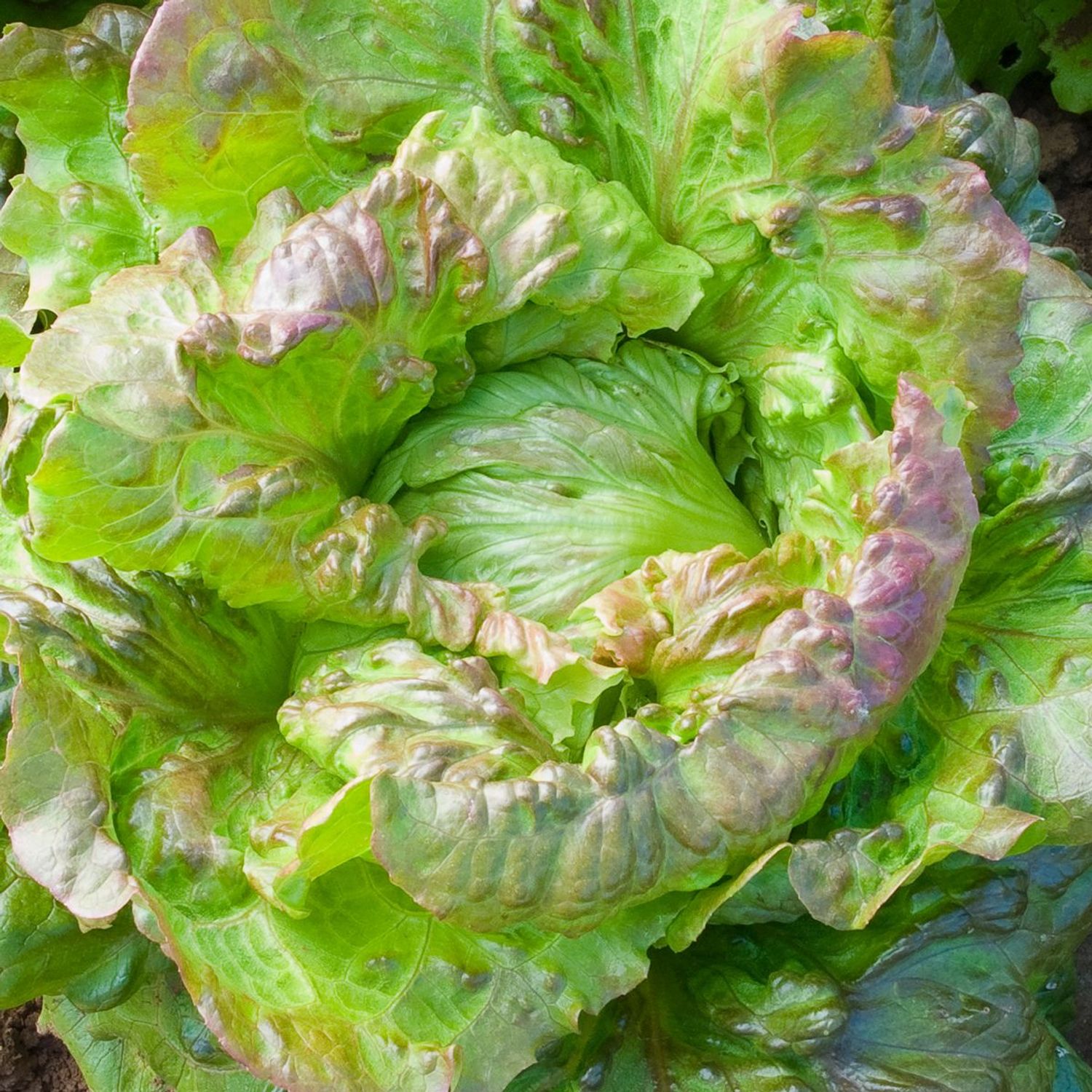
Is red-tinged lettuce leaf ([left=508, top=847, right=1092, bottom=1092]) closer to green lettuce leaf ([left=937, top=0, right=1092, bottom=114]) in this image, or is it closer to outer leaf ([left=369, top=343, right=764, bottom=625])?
outer leaf ([left=369, top=343, right=764, bottom=625])

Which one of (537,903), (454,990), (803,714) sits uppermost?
(803,714)

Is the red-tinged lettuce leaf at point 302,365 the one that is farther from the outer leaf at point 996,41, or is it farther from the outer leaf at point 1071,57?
the outer leaf at point 1071,57

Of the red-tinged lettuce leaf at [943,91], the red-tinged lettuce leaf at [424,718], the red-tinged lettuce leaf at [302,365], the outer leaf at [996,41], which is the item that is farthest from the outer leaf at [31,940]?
the outer leaf at [996,41]

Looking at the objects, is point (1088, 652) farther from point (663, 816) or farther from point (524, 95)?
point (524, 95)

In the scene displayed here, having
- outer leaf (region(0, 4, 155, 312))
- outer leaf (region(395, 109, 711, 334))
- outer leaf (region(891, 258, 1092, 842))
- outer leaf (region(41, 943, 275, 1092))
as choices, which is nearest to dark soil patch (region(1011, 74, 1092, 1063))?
outer leaf (region(891, 258, 1092, 842))

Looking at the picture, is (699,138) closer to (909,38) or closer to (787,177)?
(787,177)

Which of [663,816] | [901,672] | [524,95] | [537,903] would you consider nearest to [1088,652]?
[901,672]
